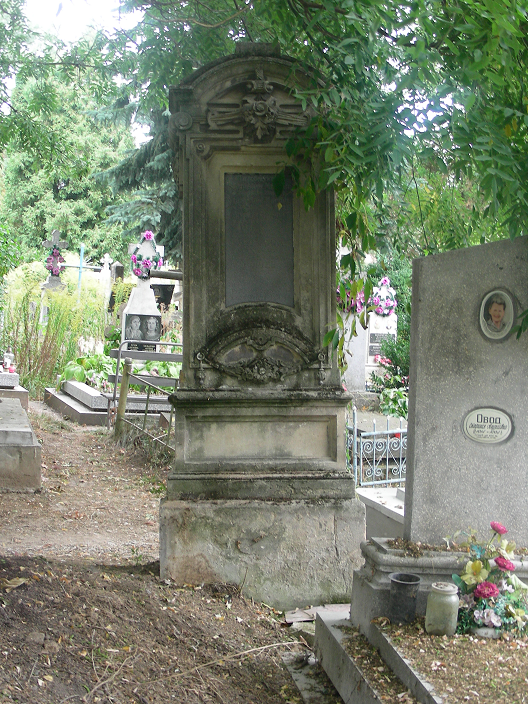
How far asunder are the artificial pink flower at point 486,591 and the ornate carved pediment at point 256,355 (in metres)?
1.88

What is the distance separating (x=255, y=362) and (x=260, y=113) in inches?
63.4

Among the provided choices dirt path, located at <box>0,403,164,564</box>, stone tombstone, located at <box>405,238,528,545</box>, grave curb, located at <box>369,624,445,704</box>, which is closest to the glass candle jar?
grave curb, located at <box>369,624,445,704</box>

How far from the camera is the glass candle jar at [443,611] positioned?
2836 millimetres

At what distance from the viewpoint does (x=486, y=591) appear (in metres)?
2.87

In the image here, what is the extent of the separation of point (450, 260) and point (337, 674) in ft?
6.81

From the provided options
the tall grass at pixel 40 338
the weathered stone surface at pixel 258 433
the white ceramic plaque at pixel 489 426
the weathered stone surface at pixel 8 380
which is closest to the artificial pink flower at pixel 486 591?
the white ceramic plaque at pixel 489 426

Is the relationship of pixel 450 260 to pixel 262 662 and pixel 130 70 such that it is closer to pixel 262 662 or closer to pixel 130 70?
pixel 262 662

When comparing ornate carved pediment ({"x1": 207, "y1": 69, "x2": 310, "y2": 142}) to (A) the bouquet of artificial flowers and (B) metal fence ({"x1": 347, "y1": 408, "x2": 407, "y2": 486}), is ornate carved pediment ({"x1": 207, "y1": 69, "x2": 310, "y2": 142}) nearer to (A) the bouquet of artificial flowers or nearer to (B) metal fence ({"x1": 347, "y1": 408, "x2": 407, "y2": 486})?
(A) the bouquet of artificial flowers

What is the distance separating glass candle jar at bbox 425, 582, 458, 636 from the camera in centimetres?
284

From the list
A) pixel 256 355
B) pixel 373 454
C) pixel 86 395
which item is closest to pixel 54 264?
pixel 86 395

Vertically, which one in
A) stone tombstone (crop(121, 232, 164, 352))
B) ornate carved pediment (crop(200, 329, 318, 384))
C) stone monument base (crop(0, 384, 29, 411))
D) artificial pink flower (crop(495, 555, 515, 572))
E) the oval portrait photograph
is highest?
stone tombstone (crop(121, 232, 164, 352))

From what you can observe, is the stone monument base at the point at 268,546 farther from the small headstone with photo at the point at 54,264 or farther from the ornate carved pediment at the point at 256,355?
the small headstone with photo at the point at 54,264

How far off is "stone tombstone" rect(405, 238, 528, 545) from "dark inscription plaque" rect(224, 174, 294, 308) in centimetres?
128

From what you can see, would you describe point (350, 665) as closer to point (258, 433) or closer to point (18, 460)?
point (258, 433)
